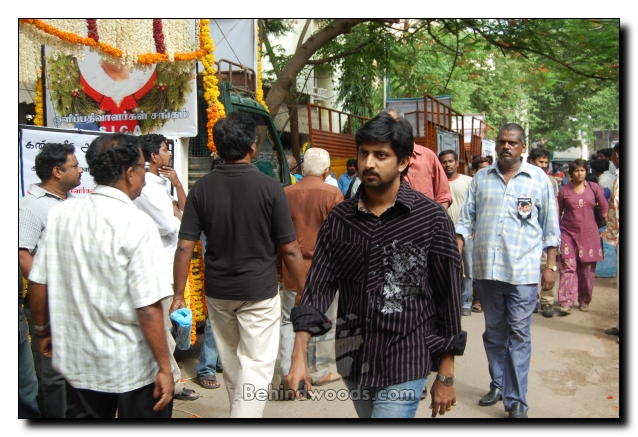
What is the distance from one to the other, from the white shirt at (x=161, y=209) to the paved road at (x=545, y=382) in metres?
1.28

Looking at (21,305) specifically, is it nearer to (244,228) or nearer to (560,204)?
(244,228)

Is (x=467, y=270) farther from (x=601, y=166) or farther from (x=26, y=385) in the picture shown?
(x=26, y=385)

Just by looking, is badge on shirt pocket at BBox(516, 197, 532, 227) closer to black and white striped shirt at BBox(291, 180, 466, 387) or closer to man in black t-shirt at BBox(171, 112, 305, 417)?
man in black t-shirt at BBox(171, 112, 305, 417)

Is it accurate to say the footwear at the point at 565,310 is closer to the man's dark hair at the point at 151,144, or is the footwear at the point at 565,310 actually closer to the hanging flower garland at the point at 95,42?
the hanging flower garland at the point at 95,42

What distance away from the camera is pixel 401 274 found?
273 cm

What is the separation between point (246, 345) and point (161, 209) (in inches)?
52.4

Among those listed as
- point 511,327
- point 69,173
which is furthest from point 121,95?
point 511,327

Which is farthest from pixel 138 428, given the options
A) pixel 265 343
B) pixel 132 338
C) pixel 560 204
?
pixel 560 204

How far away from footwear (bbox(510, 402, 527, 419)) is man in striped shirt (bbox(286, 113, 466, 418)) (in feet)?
6.50

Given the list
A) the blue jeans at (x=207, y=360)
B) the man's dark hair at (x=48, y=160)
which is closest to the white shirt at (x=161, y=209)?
the man's dark hair at (x=48, y=160)

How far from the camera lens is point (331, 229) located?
2.92 meters

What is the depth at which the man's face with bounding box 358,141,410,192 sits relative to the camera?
277cm

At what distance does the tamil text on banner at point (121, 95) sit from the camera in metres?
6.00

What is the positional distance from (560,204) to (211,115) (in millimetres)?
4905
